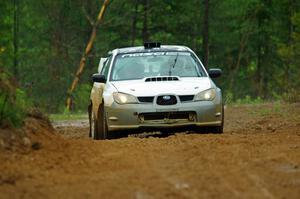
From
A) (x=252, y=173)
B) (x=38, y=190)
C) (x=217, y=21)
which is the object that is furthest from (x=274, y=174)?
(x=217, y=21)

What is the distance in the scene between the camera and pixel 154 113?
45.6 feet

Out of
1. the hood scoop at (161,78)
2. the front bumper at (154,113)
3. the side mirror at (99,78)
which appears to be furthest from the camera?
the side mirror at (99,78)

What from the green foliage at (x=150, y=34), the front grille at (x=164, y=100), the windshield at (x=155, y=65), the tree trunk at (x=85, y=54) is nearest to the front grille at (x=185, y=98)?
the front grille at (x=164, y=100)

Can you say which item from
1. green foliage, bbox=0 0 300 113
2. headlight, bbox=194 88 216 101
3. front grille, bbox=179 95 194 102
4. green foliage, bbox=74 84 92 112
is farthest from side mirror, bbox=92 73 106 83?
green foliage, bbox=0 0 300 113

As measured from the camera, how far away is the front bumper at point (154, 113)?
13.9 m

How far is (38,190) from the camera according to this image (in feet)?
25.5

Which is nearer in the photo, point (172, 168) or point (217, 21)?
point (172, 168)

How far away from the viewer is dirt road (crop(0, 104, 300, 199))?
7.58 m

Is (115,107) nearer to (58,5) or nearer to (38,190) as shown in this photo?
(38,190)

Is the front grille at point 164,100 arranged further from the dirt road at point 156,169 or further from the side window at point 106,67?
the side window at point 106,67

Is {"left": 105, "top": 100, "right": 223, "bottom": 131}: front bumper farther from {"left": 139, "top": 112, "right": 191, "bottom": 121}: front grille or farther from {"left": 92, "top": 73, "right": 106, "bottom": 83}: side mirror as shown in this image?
{"left": 92, "top": 73, "right": 106, "bottom": 83}: side mirror

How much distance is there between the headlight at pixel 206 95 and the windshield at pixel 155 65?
1033 mm

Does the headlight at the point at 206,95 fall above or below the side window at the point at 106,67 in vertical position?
below

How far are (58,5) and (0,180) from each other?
40438 mm
